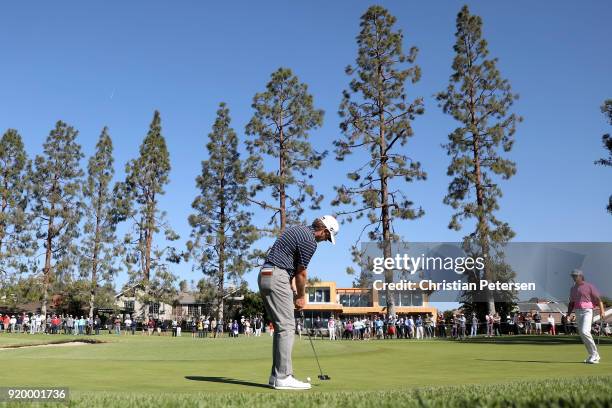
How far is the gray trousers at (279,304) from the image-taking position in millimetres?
6816

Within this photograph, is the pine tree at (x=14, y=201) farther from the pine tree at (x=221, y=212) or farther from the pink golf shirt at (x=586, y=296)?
the pink golf shirt at (x=586, y=296)

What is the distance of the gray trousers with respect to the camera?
6816 mm

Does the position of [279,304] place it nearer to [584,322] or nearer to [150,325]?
[584,322]

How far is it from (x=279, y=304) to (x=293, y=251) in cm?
62

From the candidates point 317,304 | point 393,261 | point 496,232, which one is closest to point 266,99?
point 393,261

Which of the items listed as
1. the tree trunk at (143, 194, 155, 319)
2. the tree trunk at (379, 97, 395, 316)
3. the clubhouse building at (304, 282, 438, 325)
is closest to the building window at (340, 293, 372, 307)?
the clubhouse building at (304, 282, 438, 325)

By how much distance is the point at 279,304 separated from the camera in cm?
684

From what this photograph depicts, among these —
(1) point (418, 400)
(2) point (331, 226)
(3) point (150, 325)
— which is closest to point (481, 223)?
(3) point (150, 325)

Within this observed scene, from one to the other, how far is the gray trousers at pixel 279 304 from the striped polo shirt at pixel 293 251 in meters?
0.08

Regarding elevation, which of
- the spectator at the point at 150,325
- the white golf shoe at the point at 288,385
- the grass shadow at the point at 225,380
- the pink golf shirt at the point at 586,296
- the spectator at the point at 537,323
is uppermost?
the pink golf shirt at the point at 586,296

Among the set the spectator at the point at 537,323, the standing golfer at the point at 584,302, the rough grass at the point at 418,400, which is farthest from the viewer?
the spectator at the point at 537,323

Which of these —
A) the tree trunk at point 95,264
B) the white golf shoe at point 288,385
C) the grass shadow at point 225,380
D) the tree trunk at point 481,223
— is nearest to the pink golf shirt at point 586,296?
the white golf shoe at point 288,385

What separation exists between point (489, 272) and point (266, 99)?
66.9 ft

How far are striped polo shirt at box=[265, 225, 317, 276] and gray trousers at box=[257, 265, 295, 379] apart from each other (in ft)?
0.27
